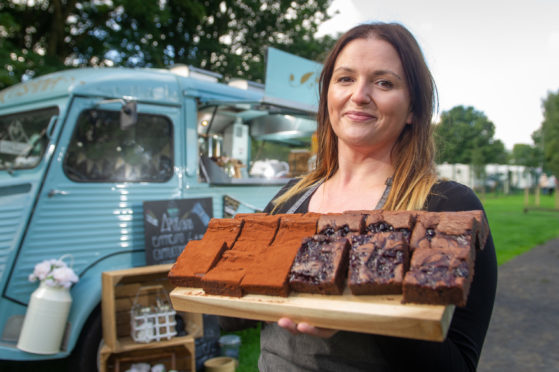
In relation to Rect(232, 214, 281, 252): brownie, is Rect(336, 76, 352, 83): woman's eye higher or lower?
higher

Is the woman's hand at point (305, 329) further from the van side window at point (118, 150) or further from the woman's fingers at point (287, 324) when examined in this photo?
the van side window at point (118, 150)

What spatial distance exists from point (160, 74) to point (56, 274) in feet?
7.34

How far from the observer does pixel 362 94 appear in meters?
1.58

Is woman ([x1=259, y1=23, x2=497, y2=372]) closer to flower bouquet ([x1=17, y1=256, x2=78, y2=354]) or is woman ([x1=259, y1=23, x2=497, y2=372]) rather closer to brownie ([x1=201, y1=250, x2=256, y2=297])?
brownie ([x1=201, y1=250, x2=256, y2=297])

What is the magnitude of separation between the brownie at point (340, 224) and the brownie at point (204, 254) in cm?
36

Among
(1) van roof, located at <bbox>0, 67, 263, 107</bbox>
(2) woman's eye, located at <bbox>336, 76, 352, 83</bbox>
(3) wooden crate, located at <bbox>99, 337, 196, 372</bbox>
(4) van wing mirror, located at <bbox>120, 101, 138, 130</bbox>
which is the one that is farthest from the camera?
(1) van roof, located at <bbox>0, 67, 263, 107</bbox>

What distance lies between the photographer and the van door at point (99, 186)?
155 inches

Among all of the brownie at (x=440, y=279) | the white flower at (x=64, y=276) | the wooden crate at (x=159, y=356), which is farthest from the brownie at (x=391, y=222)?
the wooden crate at (x=159, y=356)

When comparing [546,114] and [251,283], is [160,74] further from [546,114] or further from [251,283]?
[546,114]

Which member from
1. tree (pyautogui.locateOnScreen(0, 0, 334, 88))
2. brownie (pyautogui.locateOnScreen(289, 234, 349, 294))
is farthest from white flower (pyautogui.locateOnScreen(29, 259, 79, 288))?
tree (pyautogui.locateOnScreen(0, 0, 334, 88))

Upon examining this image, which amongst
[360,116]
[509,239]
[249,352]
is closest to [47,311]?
[249,352]

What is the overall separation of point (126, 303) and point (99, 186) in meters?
1.21

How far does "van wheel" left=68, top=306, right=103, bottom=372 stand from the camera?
12.9 ft

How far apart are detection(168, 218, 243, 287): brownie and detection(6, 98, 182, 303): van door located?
2.86 metres
